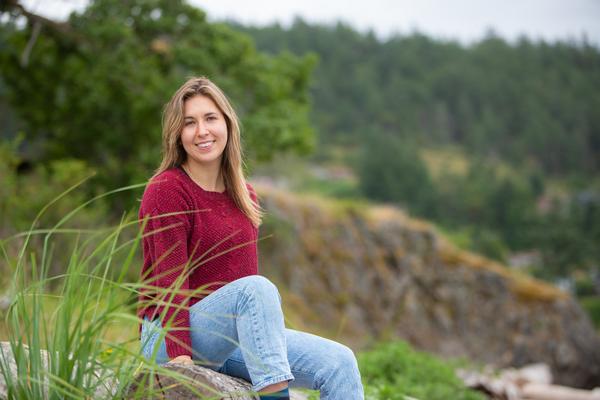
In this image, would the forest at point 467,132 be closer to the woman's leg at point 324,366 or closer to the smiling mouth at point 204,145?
the smiling mouth at point 204,145

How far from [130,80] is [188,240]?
907 cm

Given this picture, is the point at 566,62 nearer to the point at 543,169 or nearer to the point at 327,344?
the point at 543,169

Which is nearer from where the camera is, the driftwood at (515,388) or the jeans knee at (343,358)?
the jeans knee at (343,358)

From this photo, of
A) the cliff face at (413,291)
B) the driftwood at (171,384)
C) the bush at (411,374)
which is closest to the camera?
the driftwood at (171,384)

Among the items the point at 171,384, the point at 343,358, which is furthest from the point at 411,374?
the point at 171,384

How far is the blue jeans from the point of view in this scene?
2260 mm

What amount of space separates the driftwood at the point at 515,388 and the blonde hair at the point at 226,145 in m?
4.28

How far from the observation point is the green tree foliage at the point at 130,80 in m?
11.0

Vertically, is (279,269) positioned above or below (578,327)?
above

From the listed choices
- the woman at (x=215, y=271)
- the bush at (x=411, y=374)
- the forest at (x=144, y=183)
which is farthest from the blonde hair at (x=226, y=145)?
the bush at (x=411, y=374)

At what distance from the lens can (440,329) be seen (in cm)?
1655

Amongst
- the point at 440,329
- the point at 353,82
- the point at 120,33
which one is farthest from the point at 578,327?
the point at 353,82

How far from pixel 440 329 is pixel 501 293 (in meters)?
2.35

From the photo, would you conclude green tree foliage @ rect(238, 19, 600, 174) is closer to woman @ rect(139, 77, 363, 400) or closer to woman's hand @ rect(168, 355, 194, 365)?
woman @ rect(139, 77, 363, 400)
